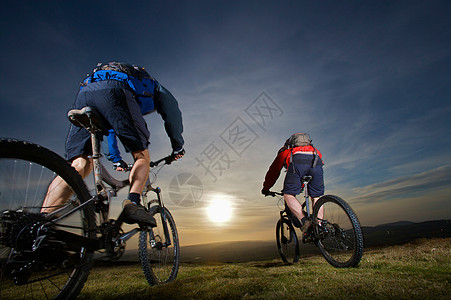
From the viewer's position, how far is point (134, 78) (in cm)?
327

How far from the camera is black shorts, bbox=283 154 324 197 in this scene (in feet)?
18.6

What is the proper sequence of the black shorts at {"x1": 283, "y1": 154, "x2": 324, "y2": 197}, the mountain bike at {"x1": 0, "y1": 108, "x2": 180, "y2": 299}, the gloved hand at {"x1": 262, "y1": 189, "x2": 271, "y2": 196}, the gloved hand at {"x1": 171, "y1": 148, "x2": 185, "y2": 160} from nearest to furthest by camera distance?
the mountain bike at {"x1": 0, "y1": 108, "x2": 180, "y2": 299}, the gloved hand at {"x1": 171, "y1": 148, "x2": 185, "y2": 160}, the black shorts at {"x1": 283, "y1": 154, "x2": 324, "y2": 197}, the gloved hand at {"x1": 262, "y1": 189, "x2": 271, "y2": 196}

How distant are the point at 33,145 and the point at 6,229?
A: 0.75 metres

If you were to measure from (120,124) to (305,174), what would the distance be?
4.38m

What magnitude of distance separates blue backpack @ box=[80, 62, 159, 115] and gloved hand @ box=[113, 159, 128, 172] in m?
0.86

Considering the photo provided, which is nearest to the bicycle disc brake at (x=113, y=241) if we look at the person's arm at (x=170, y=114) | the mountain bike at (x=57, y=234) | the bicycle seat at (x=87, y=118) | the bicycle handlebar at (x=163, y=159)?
the mountain bike at (x=57, y=234)

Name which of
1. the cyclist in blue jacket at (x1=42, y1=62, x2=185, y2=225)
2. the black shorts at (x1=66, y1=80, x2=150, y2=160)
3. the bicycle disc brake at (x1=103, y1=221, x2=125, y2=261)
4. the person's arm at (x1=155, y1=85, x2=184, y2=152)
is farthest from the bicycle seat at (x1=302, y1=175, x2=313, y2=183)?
the bicycle disc brake at (x1=103, y1=221, x2=125, y2=261)

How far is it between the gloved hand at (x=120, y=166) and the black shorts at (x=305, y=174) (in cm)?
376

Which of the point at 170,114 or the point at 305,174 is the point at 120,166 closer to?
the point at 170,114

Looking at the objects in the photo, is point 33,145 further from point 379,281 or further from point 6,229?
point 379,281

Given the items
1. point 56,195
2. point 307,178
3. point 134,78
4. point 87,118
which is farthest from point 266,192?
point 56,195

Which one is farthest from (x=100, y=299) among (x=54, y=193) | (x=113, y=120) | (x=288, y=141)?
(x=288, y=141)

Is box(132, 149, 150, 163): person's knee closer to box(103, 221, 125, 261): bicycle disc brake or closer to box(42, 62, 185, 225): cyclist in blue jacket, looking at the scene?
box(42, 62, 185, 225): cyclist in blue jacket

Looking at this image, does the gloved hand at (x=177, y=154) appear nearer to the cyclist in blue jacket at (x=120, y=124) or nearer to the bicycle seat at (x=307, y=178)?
the cyclist in blue jacket at (x=120, y=124)
